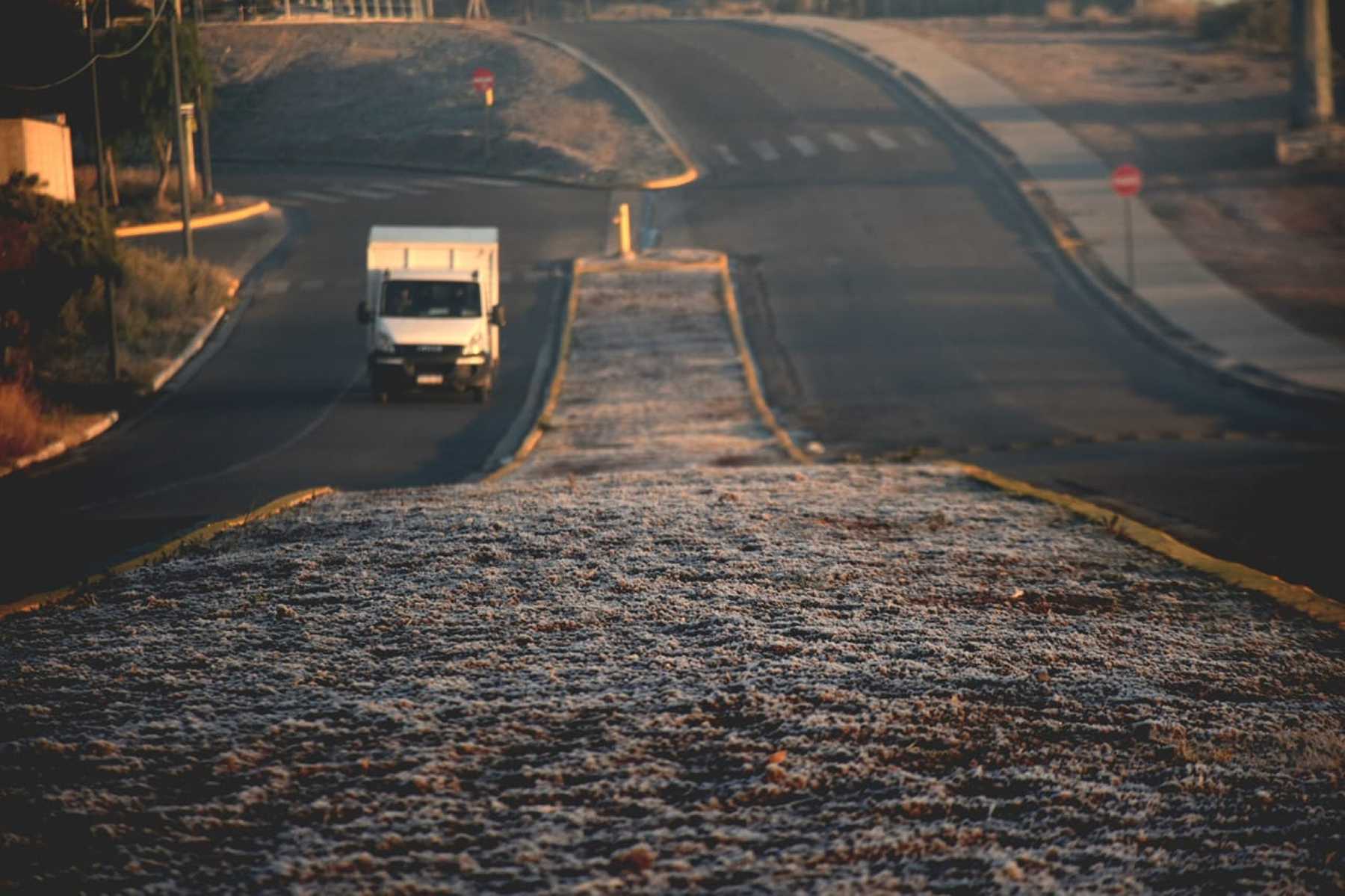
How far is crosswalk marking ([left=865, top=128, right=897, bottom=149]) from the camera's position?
53.7 metres

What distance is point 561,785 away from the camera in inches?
273

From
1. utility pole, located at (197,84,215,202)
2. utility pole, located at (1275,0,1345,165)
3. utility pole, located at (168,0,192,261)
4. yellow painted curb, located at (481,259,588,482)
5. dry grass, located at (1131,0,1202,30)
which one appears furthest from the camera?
dry grass, located at (1131,0,1202,30)

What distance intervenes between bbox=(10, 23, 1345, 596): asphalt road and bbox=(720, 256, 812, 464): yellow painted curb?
14.9 inches

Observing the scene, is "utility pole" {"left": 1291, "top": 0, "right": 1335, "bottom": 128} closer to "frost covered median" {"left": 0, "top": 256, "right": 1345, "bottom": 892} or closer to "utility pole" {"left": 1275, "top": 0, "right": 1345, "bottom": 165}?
"utility pole" {"left": 1275, "top": 0, "right": 1345, "bottom": 165}

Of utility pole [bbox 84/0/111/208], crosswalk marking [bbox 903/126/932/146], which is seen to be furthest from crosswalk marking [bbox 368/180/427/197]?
utility pole [bbox 84/0/111/208]

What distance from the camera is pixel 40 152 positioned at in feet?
131

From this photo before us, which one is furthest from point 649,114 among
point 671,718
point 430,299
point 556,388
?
point 671,718

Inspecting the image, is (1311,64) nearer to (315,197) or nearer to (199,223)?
(315,197)

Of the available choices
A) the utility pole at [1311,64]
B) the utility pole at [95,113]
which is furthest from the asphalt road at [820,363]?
the utility pole at [1311,64]

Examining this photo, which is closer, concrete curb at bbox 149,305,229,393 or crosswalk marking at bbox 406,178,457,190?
concrete curb at bbox 149,305,229,393

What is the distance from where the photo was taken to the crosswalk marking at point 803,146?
176ft

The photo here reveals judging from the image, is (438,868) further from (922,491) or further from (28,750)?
(922,491)

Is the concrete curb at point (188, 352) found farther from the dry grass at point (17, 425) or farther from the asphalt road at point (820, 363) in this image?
the dry grass at point (17, 425)

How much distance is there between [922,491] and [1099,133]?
42220 mm
